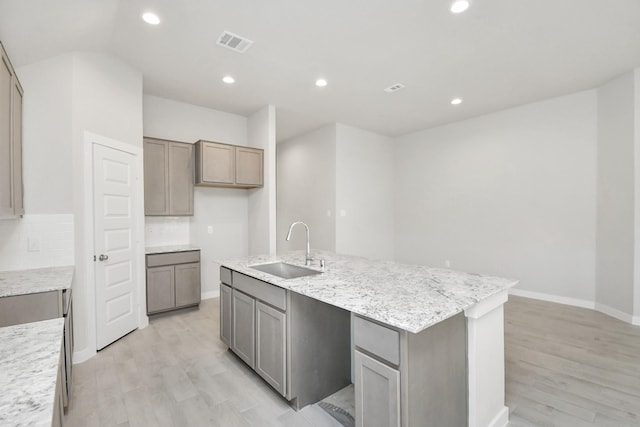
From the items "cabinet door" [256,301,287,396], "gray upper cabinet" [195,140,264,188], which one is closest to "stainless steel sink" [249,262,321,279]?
"cabinet door" [256,301,287,396]

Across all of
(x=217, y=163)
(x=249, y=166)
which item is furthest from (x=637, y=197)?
(x=217, y=163)

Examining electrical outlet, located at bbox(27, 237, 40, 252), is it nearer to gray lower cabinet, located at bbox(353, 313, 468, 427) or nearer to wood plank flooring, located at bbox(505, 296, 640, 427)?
gray lower cabinet, located at bbox(353, 313, 468, 427)

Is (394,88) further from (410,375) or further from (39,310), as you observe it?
(39,310)

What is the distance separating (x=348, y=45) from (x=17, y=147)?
9.84 feet

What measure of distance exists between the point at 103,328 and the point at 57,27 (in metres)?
2.69

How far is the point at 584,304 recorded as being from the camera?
13.4ft

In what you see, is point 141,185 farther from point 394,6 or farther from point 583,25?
point 583,25

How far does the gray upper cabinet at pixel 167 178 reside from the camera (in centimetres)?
387

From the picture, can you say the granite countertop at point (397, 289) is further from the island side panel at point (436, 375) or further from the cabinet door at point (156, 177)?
the cabinet door at point (156, 177)

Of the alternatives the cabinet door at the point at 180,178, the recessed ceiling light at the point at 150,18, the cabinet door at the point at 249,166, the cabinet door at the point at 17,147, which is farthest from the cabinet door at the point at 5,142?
the cabinet door at the point at 249,166

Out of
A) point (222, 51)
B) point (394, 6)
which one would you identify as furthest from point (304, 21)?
point (222, 51)

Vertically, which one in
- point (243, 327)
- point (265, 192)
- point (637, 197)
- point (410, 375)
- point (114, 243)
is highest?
point (265, 192)

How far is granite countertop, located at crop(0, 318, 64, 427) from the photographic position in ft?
2.28

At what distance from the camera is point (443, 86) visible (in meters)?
3.92
